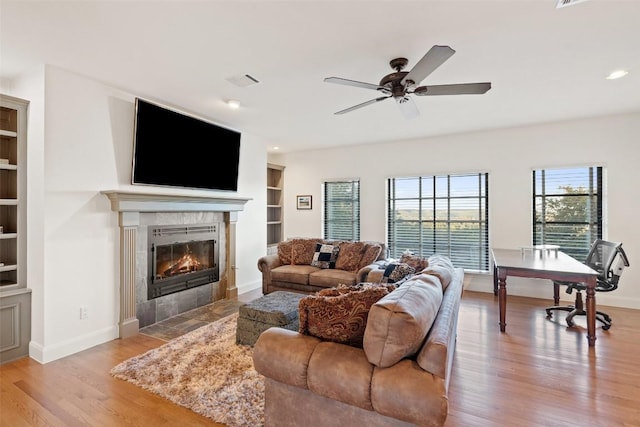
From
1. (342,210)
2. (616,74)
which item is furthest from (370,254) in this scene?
(616,74)

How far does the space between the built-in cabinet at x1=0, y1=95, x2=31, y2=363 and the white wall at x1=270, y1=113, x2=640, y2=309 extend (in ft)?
15.4

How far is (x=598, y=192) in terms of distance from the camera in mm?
4699

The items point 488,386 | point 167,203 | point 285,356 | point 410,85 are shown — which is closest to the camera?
point 285,356

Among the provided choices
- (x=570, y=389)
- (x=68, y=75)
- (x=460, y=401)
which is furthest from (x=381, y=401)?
(x=68, y=75)

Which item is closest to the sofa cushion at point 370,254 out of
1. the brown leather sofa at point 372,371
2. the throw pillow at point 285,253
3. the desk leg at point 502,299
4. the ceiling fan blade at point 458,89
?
the throw pillow at point 285,253

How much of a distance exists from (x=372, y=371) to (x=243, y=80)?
293 cm

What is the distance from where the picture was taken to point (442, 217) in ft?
18.8

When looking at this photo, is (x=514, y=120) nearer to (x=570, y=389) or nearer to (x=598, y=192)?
(x=598, y=192)

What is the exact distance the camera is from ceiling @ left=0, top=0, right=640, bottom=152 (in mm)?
2129

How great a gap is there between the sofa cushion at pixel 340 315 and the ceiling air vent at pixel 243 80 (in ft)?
7.73

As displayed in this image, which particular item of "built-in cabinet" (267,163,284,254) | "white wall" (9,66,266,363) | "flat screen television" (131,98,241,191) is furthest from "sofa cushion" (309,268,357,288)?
"built-in cabinet" (267,163,284,254)

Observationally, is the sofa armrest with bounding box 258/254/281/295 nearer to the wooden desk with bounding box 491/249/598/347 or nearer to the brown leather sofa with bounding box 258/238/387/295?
the brown leather sofa with bounding box 258/238/387/295

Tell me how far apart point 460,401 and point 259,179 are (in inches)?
179

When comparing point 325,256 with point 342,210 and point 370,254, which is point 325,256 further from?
point 342,210
